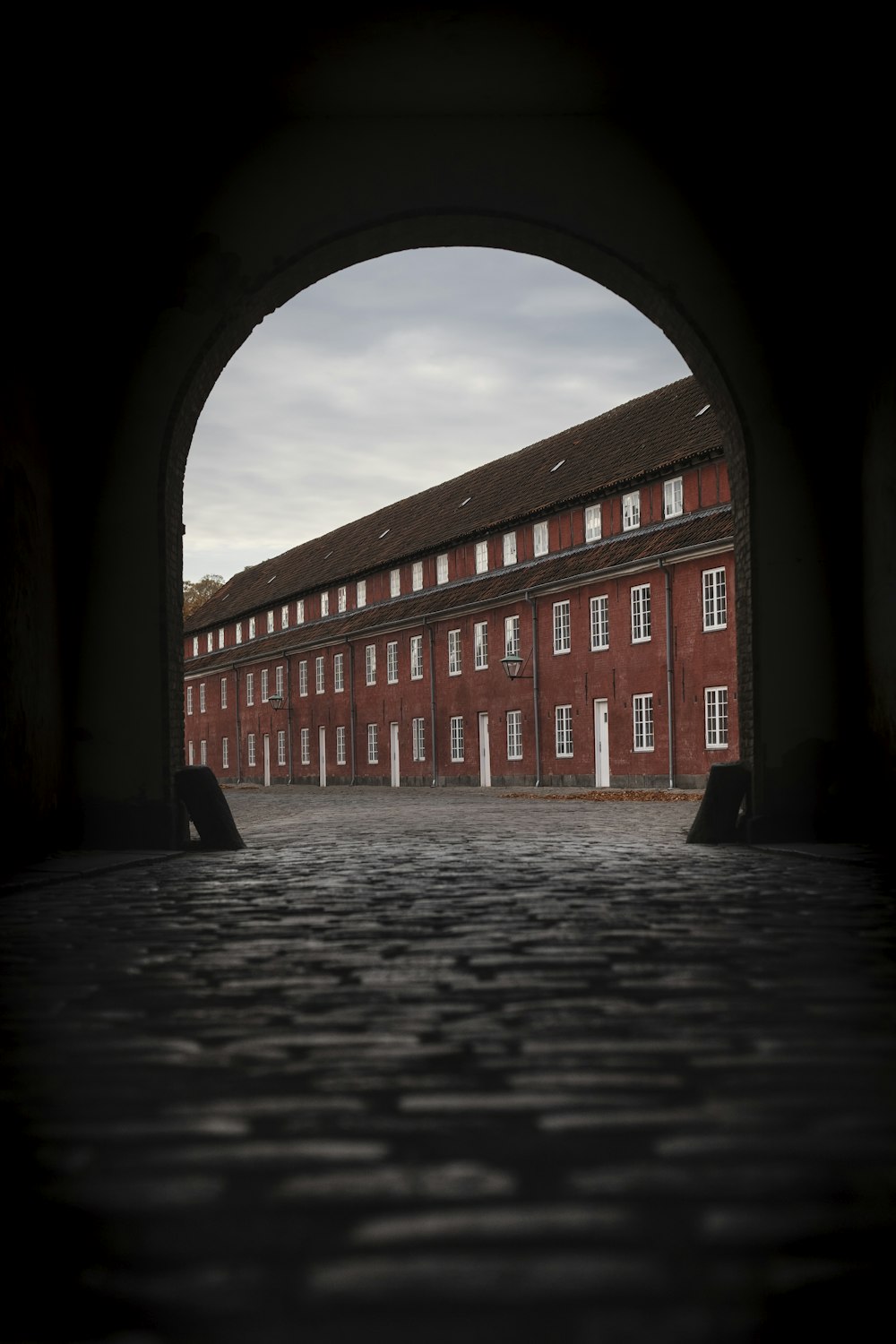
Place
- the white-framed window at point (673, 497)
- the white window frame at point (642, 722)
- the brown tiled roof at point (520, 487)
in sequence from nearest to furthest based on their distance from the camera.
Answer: the white window frame at point (642, 722) < the white-framed window at point (673, 497) < the brown tiled roof at point (520, 487)

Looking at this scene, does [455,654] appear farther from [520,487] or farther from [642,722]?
[642,722]

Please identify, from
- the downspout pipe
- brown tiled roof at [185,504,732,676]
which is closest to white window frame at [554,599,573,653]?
brown tiled roof at [185,504,732,676]

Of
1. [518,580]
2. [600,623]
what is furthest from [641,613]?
[518,580]

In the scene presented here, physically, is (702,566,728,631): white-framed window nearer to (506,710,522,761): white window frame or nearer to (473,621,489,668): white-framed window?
(506,710,522,761): white window frame

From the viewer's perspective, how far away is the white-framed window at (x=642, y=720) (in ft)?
107

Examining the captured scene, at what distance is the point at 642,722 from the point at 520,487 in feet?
42.2

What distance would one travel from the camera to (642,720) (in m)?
32.8

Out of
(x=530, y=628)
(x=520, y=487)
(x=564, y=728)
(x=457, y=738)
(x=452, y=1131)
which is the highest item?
(x=520, y=487)

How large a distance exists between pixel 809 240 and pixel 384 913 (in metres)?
6.70

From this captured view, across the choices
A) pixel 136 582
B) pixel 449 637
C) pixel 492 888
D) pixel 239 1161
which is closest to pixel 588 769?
pixel 449 637

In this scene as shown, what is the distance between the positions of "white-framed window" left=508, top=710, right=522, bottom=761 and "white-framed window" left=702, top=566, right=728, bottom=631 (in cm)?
932

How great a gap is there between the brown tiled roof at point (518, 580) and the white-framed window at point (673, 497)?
0.37 m

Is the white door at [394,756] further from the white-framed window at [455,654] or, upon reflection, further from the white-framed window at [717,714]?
the white-framed window at [717,714]

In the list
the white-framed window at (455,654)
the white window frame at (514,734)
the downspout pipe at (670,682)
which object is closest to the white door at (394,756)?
the white-framed window at (455,654)
